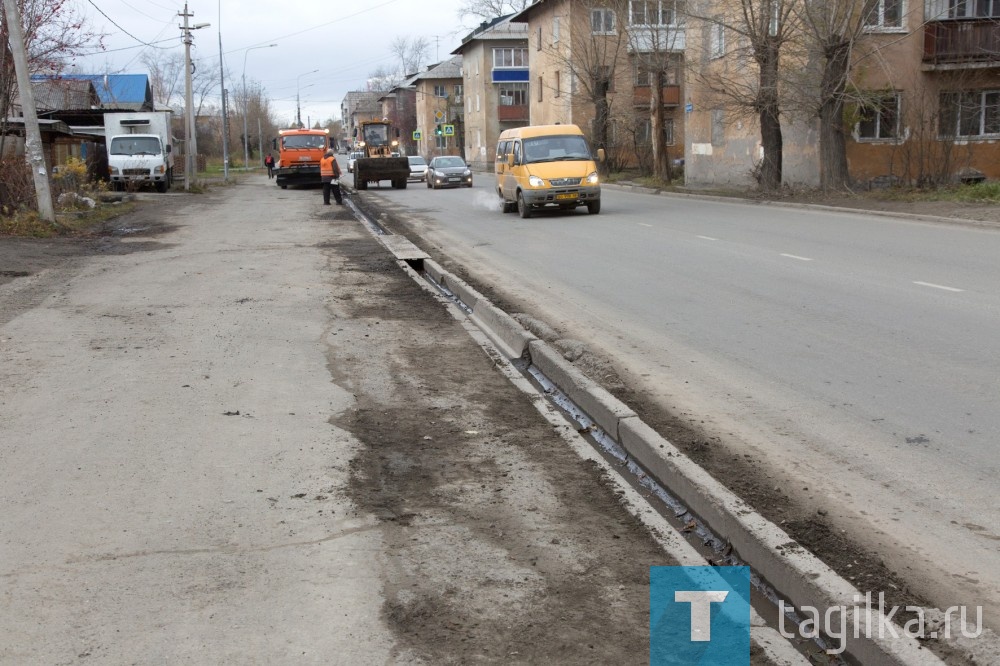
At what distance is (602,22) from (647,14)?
8.18m

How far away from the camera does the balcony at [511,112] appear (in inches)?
3191

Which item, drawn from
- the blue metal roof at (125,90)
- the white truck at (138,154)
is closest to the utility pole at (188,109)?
the white truck at (138,154)

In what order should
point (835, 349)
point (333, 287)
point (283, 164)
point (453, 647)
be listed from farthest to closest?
point (283, 164) → point (333, 287) → point (835, 349) → point (453, 647)

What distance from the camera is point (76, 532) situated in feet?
15.0

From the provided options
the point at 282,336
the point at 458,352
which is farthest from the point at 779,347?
the point at 282,336

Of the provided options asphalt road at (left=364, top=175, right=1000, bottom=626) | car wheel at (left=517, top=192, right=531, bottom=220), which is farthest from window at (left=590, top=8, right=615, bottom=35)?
asphalt road at (left=364, top=175, right=1000, bottom=626)

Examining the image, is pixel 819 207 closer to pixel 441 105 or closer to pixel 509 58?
pixel 509 58

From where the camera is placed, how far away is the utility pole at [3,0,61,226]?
19156mm

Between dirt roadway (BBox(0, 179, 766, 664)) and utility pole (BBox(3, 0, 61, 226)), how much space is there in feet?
38.0

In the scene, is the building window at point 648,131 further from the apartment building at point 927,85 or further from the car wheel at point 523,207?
the car wheel at point 523,207

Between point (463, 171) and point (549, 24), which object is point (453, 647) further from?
point (549, 24)

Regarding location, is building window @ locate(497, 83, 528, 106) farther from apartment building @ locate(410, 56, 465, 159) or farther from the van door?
the van door

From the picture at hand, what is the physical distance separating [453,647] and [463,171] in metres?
44.1

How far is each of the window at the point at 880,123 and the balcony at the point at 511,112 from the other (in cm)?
5190
